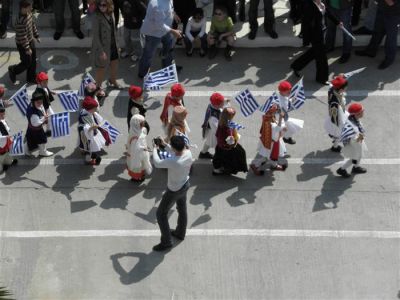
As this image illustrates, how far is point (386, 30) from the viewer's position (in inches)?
515

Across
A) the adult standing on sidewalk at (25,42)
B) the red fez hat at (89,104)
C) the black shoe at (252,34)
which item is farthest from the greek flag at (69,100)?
the black shoe at (252,34)

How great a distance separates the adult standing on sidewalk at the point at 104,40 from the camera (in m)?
11.8

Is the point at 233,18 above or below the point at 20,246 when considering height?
above

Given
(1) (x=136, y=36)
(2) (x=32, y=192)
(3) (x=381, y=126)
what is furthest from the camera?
(1) (x=136, y=36)

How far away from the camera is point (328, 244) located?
9.73 meters

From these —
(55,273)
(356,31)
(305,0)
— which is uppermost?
(305,0)

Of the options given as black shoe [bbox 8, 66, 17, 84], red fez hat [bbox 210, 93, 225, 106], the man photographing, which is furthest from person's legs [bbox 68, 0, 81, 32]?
Result: the man photographing

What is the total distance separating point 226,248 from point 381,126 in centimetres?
364

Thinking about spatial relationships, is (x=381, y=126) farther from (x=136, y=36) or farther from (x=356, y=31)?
(x=136, y=36)

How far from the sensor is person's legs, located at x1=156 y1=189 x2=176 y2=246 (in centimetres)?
921

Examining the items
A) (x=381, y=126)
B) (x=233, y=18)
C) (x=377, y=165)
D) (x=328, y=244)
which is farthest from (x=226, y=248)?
(x=233, y=18)

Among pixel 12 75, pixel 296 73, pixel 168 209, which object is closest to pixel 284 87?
pixel 296 73

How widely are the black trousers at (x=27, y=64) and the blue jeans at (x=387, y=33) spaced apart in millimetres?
5749

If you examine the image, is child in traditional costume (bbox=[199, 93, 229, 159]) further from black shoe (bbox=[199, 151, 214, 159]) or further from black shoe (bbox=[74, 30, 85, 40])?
black shoe (bbox=[74, 30, 85, 40])
